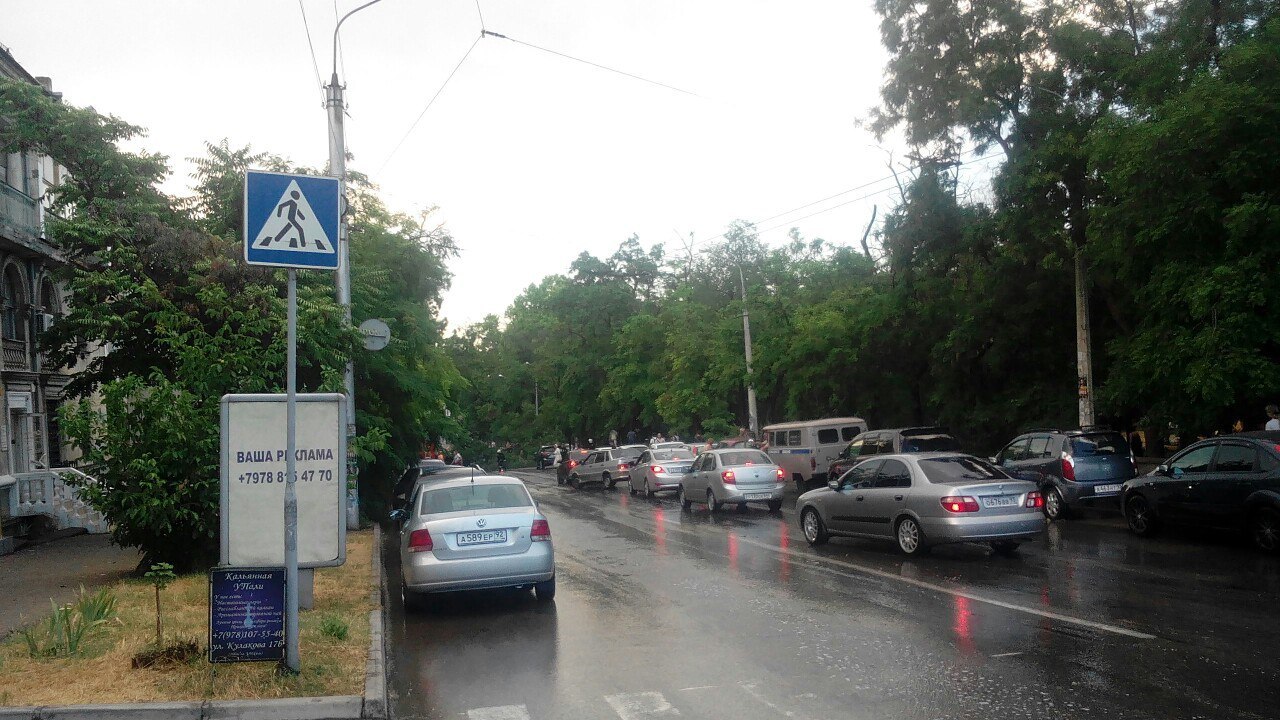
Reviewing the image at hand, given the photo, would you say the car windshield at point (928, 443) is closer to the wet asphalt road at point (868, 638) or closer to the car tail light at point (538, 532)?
the wet asphalt road at point (868, 638)

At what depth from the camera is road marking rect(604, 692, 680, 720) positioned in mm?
6594

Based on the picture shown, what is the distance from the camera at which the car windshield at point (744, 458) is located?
894 inches

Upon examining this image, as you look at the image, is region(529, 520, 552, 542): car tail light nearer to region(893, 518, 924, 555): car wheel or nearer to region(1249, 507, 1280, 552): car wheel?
region(893, 518, 924, 555): car wheel

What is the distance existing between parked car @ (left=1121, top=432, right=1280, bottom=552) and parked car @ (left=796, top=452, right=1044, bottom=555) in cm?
250

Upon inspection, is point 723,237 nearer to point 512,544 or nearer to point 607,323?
point 607,323

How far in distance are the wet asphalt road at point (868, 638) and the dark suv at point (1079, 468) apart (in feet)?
9.22

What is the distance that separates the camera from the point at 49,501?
68.3 ft

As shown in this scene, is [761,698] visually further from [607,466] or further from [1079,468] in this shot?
[607,466]

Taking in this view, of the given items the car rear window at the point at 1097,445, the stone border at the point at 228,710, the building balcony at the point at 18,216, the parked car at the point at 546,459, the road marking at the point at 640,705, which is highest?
the building balcony at the point at 18,216

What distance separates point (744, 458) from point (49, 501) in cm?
1494

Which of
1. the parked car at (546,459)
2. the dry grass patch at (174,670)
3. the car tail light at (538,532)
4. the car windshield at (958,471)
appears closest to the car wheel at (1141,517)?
the car windshield at (958,471)

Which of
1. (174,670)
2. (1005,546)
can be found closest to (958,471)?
(1005,546)

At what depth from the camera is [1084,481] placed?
17500 millimetres

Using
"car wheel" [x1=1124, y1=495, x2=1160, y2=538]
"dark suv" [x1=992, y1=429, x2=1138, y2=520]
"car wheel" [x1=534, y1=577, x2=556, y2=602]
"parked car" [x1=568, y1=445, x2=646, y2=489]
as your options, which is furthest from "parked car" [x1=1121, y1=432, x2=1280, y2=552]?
"parked car" [x1=568, y1=445, x2=646, y2=489]
